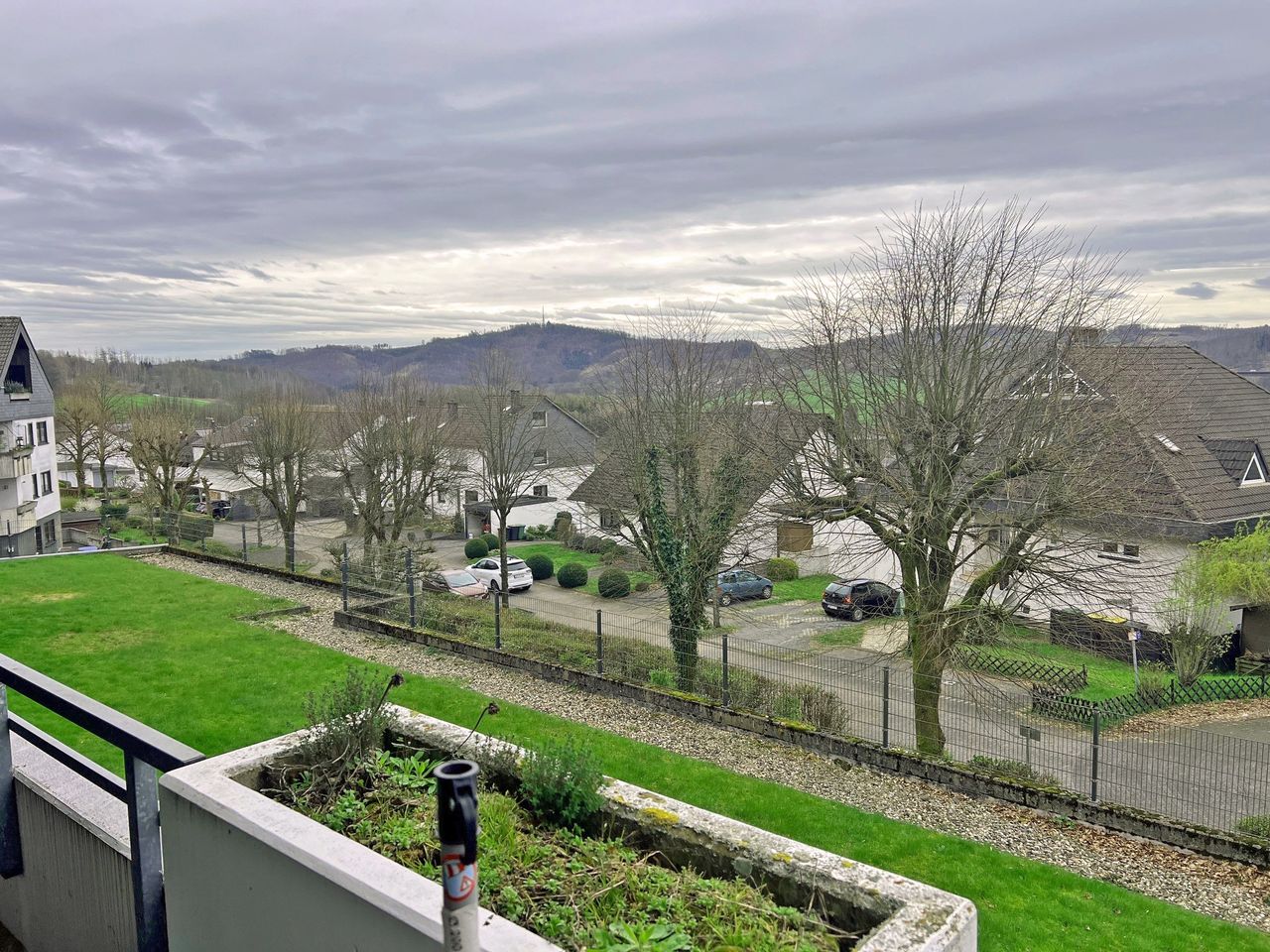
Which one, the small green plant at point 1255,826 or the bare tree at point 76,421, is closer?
the small green plant at point 1255,826

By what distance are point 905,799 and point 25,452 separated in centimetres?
3602

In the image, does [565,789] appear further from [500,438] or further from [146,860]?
[500,438]

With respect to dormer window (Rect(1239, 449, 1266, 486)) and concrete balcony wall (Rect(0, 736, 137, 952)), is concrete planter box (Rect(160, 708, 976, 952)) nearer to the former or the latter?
concrete balcony wall (Rect(0, 736, 137, 952))

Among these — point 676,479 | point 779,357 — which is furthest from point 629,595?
point 779,357

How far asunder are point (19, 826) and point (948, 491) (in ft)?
33.5

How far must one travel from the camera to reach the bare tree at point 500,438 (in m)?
28.1

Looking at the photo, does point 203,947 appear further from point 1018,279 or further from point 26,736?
point 1018,279

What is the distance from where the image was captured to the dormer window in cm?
2364

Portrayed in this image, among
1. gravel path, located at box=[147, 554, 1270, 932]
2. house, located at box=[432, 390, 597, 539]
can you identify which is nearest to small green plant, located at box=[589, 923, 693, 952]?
gravel path, located at box=[147, 554, 1270, 932]

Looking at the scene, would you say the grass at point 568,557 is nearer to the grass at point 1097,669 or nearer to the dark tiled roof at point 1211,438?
the grass at point 1097,669

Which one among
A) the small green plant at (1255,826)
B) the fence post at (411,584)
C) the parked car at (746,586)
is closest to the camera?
the small green plant at (1255,826)

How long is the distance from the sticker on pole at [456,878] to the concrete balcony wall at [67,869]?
8.33ft

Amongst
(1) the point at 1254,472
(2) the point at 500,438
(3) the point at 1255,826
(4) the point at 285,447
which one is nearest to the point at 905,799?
(3) the point at 1255,826

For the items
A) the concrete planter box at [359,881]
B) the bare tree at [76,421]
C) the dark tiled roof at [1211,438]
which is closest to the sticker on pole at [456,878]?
the concrete planter box at [359,881]
